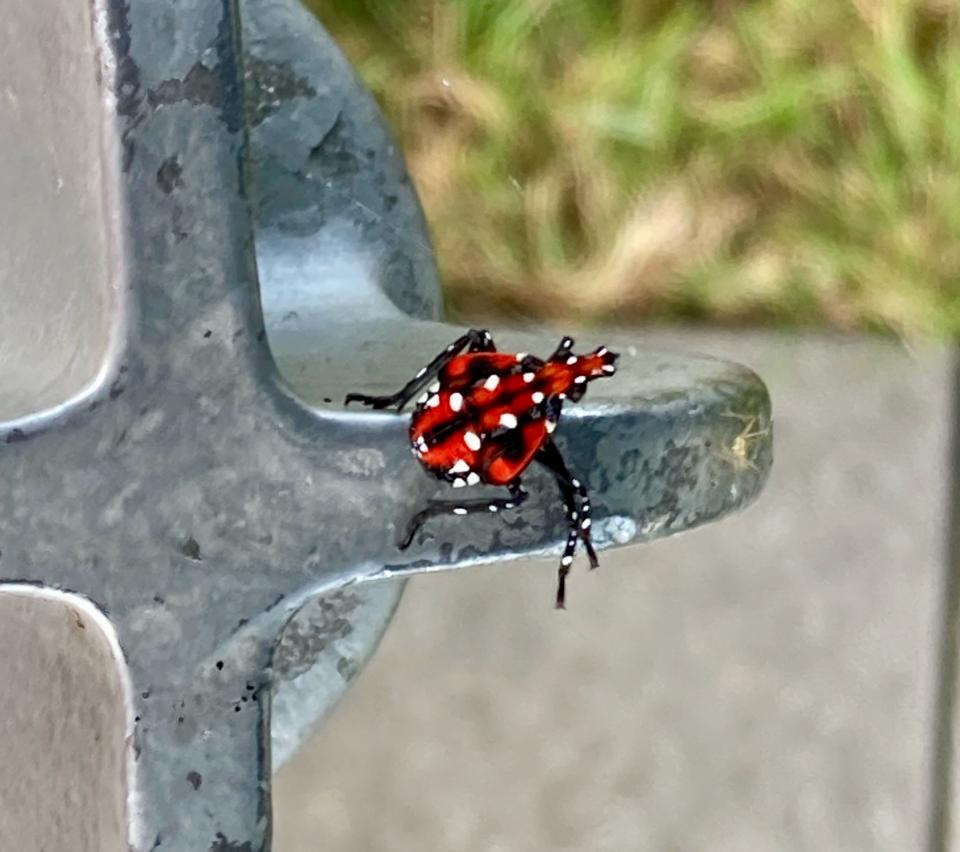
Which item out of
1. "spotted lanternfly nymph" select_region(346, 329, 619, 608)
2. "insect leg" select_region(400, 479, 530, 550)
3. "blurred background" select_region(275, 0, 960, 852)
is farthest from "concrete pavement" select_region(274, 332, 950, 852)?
"insect leg" select_region(400, 479, 530, 550)

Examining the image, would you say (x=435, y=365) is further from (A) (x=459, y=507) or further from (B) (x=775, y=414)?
(B) (x=775, y=414)

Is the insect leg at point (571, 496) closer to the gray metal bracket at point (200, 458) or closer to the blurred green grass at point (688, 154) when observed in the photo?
the gray metal bracket at point (200, 458)

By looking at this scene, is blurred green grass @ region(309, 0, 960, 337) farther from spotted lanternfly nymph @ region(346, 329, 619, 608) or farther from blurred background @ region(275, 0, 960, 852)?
spotted lanternfly nymph @ region(346, 329, 619, 608)

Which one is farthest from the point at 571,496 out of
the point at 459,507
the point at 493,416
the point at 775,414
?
the point at 775,414

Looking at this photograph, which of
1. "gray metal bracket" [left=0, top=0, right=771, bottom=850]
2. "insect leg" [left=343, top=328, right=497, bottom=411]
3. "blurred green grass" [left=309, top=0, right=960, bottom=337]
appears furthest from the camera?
"blurred green grass" [left=309, top=0, right=960, bottom=337]

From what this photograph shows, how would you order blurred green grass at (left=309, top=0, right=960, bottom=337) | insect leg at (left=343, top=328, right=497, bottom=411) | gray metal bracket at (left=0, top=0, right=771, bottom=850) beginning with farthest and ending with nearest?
blurred green grass at (left=309, top=0, right=960, bottom=337), insect leg at (left=343, top=328, right=497, bottom=411), gray metal bracket at (left=0, top=0, right=771, bottom=850)

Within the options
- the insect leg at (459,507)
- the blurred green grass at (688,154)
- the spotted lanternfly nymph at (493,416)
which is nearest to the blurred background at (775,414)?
the blurred green grass at (688,154)

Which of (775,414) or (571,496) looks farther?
(775,414)
